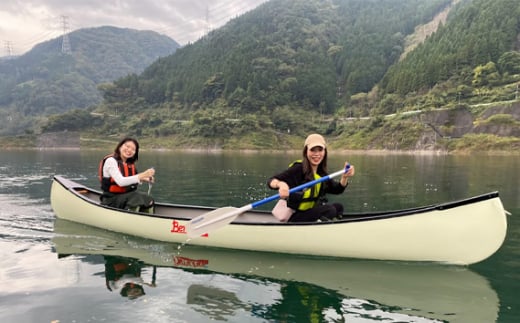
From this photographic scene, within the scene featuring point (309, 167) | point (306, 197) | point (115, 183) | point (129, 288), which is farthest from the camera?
point (115, 183)

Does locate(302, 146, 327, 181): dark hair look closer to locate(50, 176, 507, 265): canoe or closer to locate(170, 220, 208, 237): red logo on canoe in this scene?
locate(50, 176, 507, 265): canoe

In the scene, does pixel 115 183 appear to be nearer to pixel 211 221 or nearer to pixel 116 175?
pixel 116 175

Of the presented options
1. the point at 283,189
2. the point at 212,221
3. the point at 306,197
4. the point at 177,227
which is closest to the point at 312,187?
the point at 306,197

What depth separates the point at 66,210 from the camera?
42.7ft

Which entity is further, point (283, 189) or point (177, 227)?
point (177, 227)

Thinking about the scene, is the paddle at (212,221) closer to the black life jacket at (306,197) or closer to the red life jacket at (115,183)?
the black life jacket at (306,197)

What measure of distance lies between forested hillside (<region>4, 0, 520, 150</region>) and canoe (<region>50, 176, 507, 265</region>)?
246 ft

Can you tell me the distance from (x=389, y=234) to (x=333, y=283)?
1.56 metres

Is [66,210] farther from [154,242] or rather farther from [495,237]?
[495,237]

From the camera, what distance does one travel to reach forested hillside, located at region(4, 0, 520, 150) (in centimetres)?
9112

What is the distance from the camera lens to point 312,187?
8383 mm

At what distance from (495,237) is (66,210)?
1255cm

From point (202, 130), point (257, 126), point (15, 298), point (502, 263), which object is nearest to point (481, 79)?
point (257, 126)

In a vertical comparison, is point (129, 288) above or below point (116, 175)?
below
